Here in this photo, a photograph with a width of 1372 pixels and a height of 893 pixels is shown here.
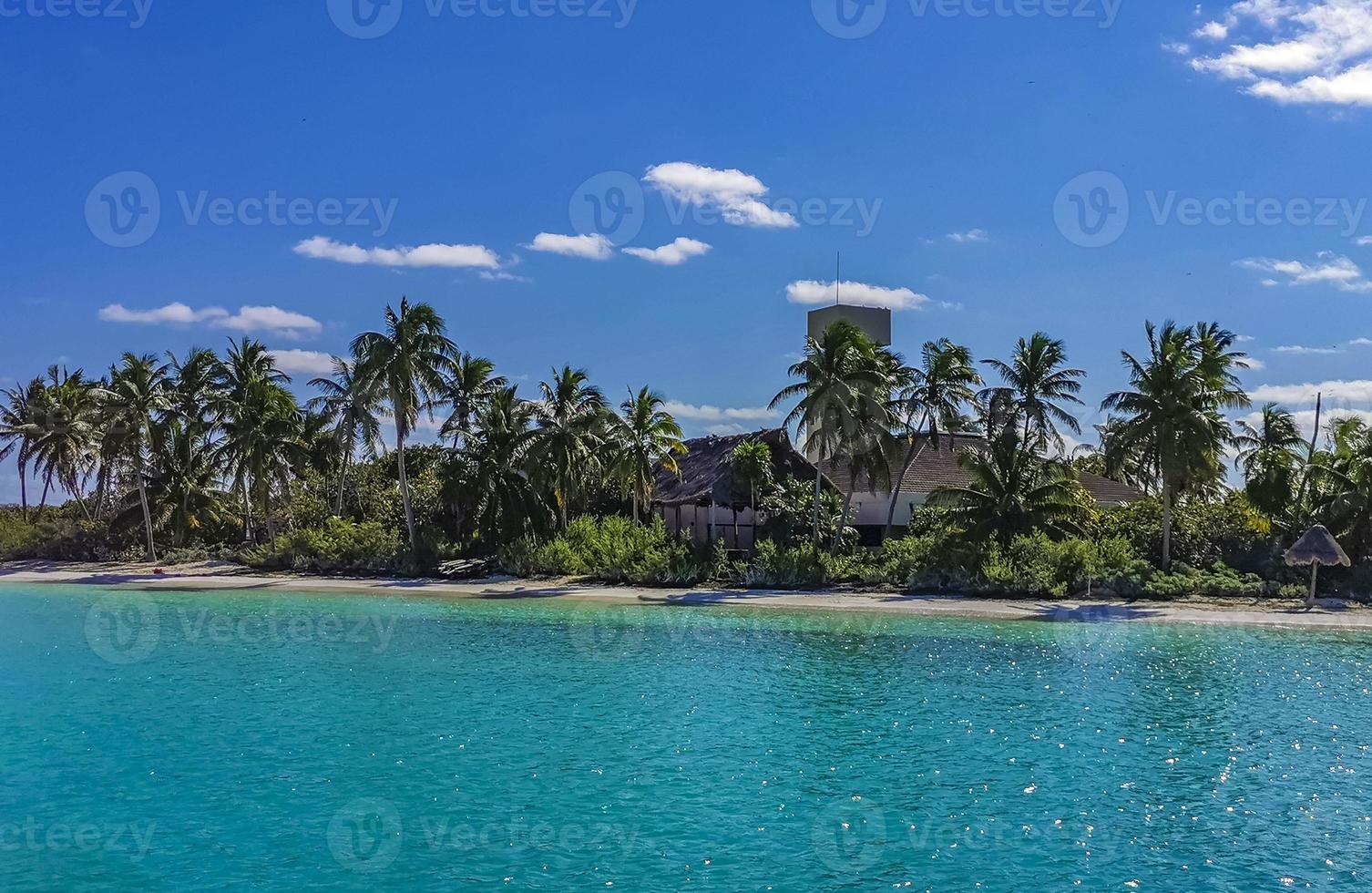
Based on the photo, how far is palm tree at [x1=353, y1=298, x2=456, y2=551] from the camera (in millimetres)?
35438

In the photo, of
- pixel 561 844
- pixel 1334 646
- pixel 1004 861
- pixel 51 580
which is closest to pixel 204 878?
pixel 561 844

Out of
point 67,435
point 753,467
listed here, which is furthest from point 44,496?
point 753,467

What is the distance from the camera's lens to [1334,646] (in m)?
21.8

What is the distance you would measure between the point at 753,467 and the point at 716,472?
2956 mm

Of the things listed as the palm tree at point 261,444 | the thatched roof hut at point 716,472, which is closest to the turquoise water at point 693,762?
the thatched roof hut at point 716,472

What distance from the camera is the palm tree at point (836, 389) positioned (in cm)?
3144

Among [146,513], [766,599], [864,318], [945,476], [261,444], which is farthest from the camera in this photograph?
[864,318]

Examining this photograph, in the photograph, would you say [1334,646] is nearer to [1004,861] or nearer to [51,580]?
[1004,861]

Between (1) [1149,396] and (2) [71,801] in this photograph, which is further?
(1) [1149,396]

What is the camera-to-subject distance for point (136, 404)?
40.8 metres

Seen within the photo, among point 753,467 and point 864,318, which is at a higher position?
point 864,318

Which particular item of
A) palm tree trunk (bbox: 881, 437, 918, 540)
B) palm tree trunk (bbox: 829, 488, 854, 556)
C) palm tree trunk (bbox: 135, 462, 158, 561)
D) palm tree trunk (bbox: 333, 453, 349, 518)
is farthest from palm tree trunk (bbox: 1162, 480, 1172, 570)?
palm tree trunk (bbox: 135, 462, 158, 561)

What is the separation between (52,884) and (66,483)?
44.9m

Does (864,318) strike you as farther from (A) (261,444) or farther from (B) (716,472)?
(A) (261,444)
